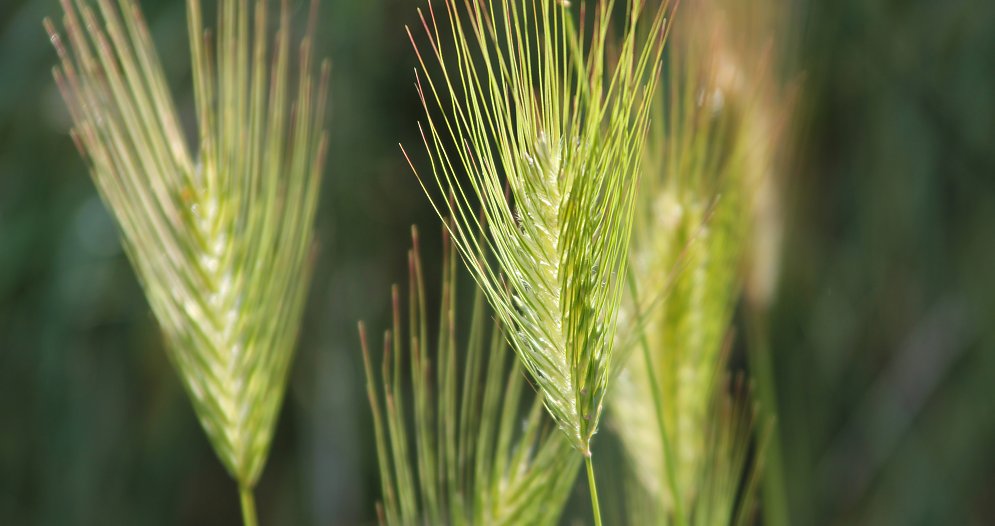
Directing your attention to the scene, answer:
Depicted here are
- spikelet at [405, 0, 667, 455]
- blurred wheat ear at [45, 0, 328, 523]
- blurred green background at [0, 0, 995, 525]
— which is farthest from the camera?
blurred green background at [0, 0, 995, 525]

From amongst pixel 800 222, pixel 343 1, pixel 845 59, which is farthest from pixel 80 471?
pixel 845 59

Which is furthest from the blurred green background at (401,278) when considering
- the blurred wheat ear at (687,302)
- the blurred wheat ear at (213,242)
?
the blurred wheat ear at (213,242)

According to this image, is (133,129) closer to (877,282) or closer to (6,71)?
(6,71)

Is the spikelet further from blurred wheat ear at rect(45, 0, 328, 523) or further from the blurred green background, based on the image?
the blurred green background

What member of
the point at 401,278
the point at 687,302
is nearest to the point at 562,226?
the point at 687,302

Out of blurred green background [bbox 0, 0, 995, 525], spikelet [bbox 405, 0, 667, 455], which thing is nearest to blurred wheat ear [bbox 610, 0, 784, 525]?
spikelet [bbox 405, 0, 667, 455]

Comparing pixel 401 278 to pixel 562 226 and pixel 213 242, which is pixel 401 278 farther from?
pixel 562 226

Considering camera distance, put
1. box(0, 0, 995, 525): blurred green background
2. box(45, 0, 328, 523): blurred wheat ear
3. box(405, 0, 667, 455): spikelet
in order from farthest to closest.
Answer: box(0, 0, 995, 525): blurred green background → box(45, 0, 328, 523): blurred wheat ear → box(405, 0, 667, 455): spikelet

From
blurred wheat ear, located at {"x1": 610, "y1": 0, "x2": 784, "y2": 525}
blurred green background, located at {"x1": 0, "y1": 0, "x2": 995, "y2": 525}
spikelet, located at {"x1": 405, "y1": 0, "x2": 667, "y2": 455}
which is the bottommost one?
blurred green background, located at {"x1": 0, "y1": 0, "x2": 995, "y2": 525}
